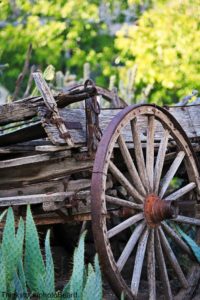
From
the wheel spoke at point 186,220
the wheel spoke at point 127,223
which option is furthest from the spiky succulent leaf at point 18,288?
the wheel spoke at point 186,220

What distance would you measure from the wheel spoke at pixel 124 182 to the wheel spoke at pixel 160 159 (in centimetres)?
24

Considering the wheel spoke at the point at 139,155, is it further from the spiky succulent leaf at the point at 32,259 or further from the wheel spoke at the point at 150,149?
the spiky succulent leaf at the point at 32,259

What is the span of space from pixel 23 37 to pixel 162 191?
8.71 metres

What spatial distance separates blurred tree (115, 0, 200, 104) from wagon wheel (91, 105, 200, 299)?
420 centimetres

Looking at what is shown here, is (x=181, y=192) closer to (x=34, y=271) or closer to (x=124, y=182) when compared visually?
(x=124, y=182)

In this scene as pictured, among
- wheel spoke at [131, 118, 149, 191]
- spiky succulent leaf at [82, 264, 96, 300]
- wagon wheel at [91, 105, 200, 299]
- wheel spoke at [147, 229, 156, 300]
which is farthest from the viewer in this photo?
wheel spoke at [131, 118, 149, 191]

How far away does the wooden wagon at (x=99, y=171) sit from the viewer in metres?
4.66

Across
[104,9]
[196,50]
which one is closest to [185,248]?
[196,50]

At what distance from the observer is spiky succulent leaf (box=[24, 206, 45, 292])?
371 centimetres

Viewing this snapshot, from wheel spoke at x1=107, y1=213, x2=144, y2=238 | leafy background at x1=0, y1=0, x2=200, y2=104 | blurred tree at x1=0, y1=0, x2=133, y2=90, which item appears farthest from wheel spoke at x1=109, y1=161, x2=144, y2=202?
blurred tree at x1=0, y1=0, x2=133, y2=90

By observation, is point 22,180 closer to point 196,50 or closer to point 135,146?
point 135,146

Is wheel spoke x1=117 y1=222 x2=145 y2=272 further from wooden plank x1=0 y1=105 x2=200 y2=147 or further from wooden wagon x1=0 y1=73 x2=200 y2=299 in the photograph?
wooden plank x1=0 y1=105 x2=200 y2=147

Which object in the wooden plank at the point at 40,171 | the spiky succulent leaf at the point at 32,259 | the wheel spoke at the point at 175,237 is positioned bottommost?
the spiky succulent leaf at the point at 32,259

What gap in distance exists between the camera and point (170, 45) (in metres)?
10.4
